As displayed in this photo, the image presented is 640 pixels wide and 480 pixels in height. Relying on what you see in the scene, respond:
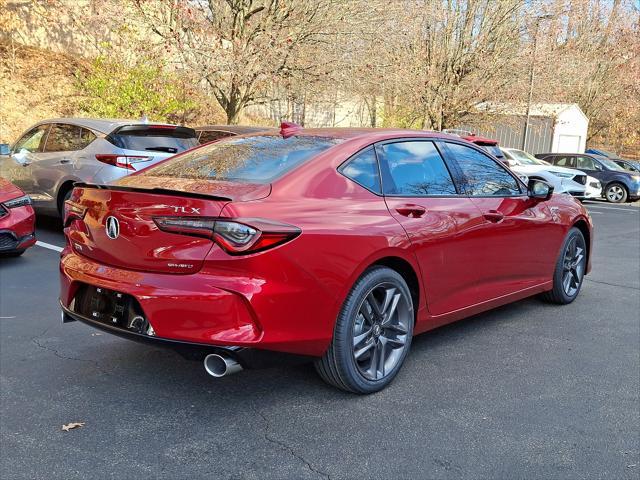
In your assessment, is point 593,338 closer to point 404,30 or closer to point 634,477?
point 634,477

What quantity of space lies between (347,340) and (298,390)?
1.65 ft

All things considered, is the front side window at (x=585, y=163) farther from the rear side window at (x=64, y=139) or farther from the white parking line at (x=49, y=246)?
the white parking line at (x=49, y=246)

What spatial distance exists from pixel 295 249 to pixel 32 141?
727 cm

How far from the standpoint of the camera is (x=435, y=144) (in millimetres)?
4250

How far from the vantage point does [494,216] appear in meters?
4.37

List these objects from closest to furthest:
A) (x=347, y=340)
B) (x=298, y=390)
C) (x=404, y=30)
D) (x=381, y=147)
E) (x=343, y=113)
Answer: (x=347, y=340)
(x=298, y=390)
(x=381, y=147)
(x=404, y=30)
(x=343, y=113)

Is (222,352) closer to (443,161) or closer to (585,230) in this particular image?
(443,161)

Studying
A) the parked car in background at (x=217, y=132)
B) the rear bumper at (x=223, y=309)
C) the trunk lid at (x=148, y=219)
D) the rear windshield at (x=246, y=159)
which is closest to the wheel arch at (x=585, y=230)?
the rear windshield at (x=246, y=159)

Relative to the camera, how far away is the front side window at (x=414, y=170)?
12.4 ft

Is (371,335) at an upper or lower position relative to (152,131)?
lower

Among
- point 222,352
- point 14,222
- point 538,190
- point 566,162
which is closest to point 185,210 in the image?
point 222,352

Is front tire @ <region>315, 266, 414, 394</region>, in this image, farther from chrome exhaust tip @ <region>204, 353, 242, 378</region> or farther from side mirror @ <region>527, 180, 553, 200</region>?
side mirror @ <region>527, 180, 553, 200</region>

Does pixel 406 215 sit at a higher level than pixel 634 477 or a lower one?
higher

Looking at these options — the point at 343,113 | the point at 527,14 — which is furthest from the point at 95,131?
the point at 343,113
